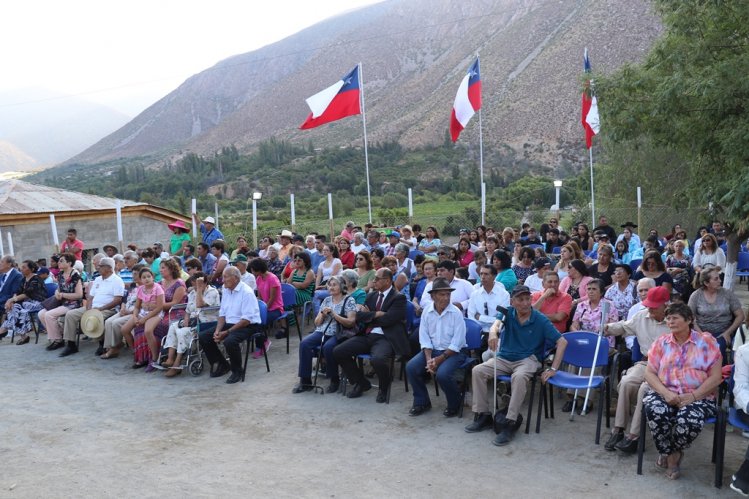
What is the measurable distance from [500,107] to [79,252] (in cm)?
5442

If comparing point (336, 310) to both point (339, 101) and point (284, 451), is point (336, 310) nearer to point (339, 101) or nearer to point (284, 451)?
point (284, 451)

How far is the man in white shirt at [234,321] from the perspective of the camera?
765 cm

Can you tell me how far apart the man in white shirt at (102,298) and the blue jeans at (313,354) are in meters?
3.76

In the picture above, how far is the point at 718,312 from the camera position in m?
6.05

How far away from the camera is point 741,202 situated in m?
6.97

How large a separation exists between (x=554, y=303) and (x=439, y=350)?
140 centimetres

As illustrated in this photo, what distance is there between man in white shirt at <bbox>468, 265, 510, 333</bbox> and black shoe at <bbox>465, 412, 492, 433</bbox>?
54.5 inches


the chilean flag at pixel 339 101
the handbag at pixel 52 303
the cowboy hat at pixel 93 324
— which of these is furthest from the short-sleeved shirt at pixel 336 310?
the chilean flag at pixel 339 101

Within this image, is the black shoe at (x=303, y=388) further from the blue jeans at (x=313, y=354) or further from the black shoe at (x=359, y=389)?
the black shoe at (x=359, y=389)

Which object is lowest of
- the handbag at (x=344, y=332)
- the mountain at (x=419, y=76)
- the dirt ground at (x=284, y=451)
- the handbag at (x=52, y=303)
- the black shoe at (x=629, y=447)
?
the dirt ground at (x=284, y=451)

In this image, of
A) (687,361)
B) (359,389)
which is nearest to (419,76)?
(359,389)

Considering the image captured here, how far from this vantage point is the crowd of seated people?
225 inches

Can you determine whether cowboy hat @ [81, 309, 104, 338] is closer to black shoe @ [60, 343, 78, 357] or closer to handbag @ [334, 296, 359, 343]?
black shoe @ [60, 343, 78, 357]

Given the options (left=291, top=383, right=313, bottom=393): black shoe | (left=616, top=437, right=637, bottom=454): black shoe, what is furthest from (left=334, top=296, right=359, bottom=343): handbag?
(left=616, top=437, right=637, bottom=454): black shoe
